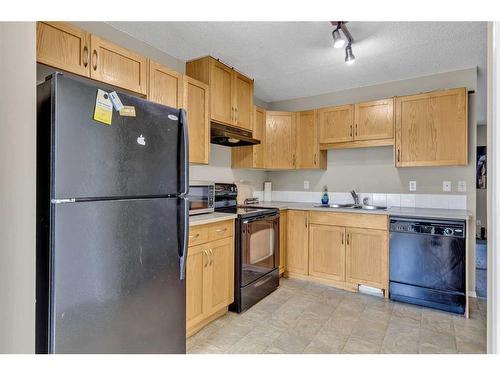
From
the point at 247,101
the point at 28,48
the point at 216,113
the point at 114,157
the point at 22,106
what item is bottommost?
the point at 114,157

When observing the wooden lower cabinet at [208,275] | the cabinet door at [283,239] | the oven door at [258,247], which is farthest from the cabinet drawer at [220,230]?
the cabinet door at [283,239]

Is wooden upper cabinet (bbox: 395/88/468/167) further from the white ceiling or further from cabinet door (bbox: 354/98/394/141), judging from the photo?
the white ceiling

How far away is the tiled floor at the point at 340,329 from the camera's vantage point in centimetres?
196

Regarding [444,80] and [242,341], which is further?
[444,80]

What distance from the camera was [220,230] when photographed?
2352mm

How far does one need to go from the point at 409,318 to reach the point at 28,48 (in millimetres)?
3045

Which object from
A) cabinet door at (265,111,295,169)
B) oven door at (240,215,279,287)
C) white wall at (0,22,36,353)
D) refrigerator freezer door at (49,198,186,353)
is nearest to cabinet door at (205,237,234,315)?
oven door at (240,215,279,287)

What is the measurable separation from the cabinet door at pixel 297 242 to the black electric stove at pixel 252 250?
307 mm

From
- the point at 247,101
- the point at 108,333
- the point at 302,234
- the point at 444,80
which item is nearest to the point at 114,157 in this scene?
the point at 108,333

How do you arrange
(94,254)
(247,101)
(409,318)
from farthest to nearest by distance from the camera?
(247,101)
(409,318)
(94,254)

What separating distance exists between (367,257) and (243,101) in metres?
2.16

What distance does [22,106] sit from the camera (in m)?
0.80

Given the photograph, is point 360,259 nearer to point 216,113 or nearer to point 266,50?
point 216,113

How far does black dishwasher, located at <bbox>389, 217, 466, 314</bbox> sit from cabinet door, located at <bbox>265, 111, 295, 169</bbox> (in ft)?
5.01
